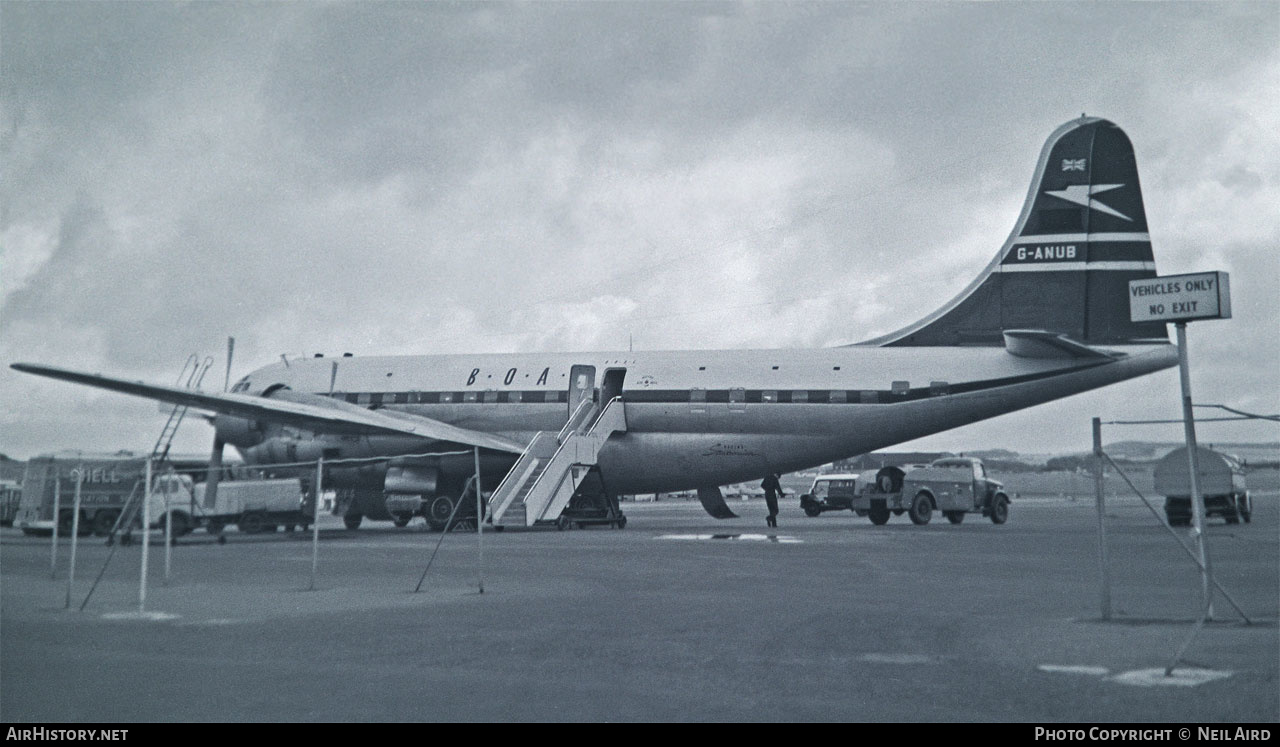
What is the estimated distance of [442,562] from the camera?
1859 cm

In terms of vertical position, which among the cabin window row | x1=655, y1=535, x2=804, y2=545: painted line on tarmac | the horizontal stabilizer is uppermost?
the horizontal stabilizer

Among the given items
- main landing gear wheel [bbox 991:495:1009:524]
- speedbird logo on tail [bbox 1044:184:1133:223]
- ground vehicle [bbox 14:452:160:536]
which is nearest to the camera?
speedbird logo on tail [bbox 1044:184:1133:223]

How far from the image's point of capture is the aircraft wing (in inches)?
1035

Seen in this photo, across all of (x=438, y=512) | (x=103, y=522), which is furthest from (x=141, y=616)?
(x=438, y=512)

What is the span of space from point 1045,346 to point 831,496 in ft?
61.3

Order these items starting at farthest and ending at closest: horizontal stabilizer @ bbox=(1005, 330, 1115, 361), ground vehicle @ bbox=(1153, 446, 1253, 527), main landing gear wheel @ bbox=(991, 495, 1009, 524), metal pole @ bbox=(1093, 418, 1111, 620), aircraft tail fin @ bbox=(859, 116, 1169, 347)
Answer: main landing gear wheel @ bbox=(991, 495, 1009, 524) → aircraft tail fin @ bbox=(859, 116, 1169, 347) → horizontal stabilizer @ bbox=(1005, 330, 1115, 361) → ground vehicle @ bbox=(1153, 446, 1253, 527) → metal pole @ bbox=(1093, 418, 1111, 620)

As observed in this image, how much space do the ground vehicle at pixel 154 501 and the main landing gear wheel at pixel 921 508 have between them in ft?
56.1

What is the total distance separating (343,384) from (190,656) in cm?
2568

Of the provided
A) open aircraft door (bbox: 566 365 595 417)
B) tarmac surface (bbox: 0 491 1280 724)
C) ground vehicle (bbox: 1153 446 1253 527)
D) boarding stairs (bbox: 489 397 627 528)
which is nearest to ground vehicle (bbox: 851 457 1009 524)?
boarding stairs (bbox: 489 397 627 528)

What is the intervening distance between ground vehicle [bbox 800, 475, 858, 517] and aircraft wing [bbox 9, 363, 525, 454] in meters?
16.8

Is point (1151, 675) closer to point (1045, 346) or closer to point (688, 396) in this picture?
point (1045, 346)

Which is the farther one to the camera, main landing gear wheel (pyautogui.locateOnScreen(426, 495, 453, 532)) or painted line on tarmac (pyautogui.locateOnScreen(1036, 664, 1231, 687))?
main landing gear wheel (pyautogui.locateOnScreen(426, 495, 453, 532))

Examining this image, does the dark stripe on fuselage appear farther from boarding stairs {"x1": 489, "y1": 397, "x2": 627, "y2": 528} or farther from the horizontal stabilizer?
boarding stairs {"x1": 489, "y1": 397, "x2": 627, "y2": 528}

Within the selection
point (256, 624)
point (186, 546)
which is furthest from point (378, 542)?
point (256, 624)
